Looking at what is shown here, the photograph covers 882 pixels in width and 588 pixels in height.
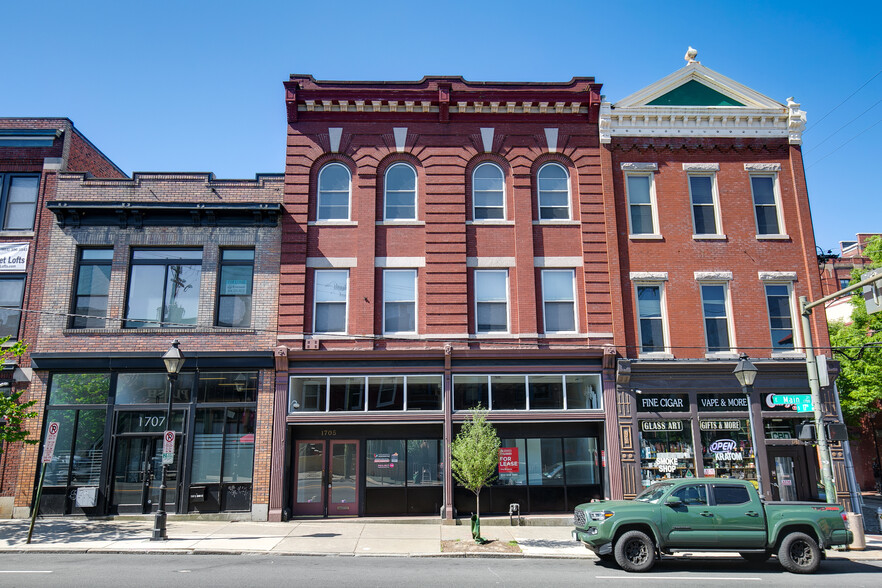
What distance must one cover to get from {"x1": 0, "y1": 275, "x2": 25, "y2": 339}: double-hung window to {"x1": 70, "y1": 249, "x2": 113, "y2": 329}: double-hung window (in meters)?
1.74

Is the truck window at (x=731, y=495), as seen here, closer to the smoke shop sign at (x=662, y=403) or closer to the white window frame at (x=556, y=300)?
the smoke shop sign at (x=662, y=403)

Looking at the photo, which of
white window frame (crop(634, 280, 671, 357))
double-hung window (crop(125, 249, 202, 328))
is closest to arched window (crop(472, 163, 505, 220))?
white window frame (crop(634, 280, 671, 357))

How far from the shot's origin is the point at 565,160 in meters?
19.9

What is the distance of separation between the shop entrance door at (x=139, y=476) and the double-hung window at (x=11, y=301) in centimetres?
511

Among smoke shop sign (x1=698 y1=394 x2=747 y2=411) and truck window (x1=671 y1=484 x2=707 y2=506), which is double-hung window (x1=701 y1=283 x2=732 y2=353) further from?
truck window (x1=671 y1=484 x2=707 y2=506)

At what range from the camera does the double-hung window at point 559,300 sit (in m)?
18.8

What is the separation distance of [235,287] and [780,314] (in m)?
17.6

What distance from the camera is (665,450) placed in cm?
1775

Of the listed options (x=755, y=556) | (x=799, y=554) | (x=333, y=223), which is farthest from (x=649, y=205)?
(x=799, y=554)

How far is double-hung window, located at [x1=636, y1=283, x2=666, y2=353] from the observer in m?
18.6

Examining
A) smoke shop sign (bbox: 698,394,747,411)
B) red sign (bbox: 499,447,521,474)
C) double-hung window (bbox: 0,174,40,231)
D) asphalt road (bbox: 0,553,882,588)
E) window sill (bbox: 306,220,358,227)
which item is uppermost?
double-hung window (bbox: 0,174,40,231)

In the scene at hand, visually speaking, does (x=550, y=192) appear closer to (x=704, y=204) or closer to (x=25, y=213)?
(x=704, y=204)

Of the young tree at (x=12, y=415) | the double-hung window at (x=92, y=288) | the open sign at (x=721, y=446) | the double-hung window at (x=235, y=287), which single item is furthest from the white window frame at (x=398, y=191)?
the open sign at (x=721, y=446)

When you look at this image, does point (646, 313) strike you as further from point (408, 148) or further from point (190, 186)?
point (190, 186)
